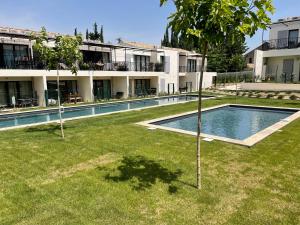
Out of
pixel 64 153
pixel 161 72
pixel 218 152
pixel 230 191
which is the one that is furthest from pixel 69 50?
pixel 161 72

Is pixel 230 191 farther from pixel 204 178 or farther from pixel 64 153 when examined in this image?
pixel 64 153

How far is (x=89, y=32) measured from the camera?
168ft

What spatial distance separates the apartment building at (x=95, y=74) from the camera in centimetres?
2023

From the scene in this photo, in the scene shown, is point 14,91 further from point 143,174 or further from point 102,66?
point 143,174

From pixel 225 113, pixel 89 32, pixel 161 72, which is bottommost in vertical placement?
pixel 225 113

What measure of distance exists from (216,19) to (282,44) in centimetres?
3072

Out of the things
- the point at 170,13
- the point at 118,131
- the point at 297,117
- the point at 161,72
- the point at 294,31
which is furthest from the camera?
the point at 161,72

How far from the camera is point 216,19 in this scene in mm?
4168

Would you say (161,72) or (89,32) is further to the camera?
(89,32)

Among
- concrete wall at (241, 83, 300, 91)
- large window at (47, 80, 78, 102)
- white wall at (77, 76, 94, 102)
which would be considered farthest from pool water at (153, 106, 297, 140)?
large window at (47, 80, 78, 102)

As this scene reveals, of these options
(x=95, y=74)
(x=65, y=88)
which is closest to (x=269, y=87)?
(x=95, y=74)

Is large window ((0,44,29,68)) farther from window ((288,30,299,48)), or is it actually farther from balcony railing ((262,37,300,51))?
window ((288,30,299,48))

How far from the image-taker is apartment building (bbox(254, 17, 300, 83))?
28.9m

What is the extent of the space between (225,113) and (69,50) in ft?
44.0
